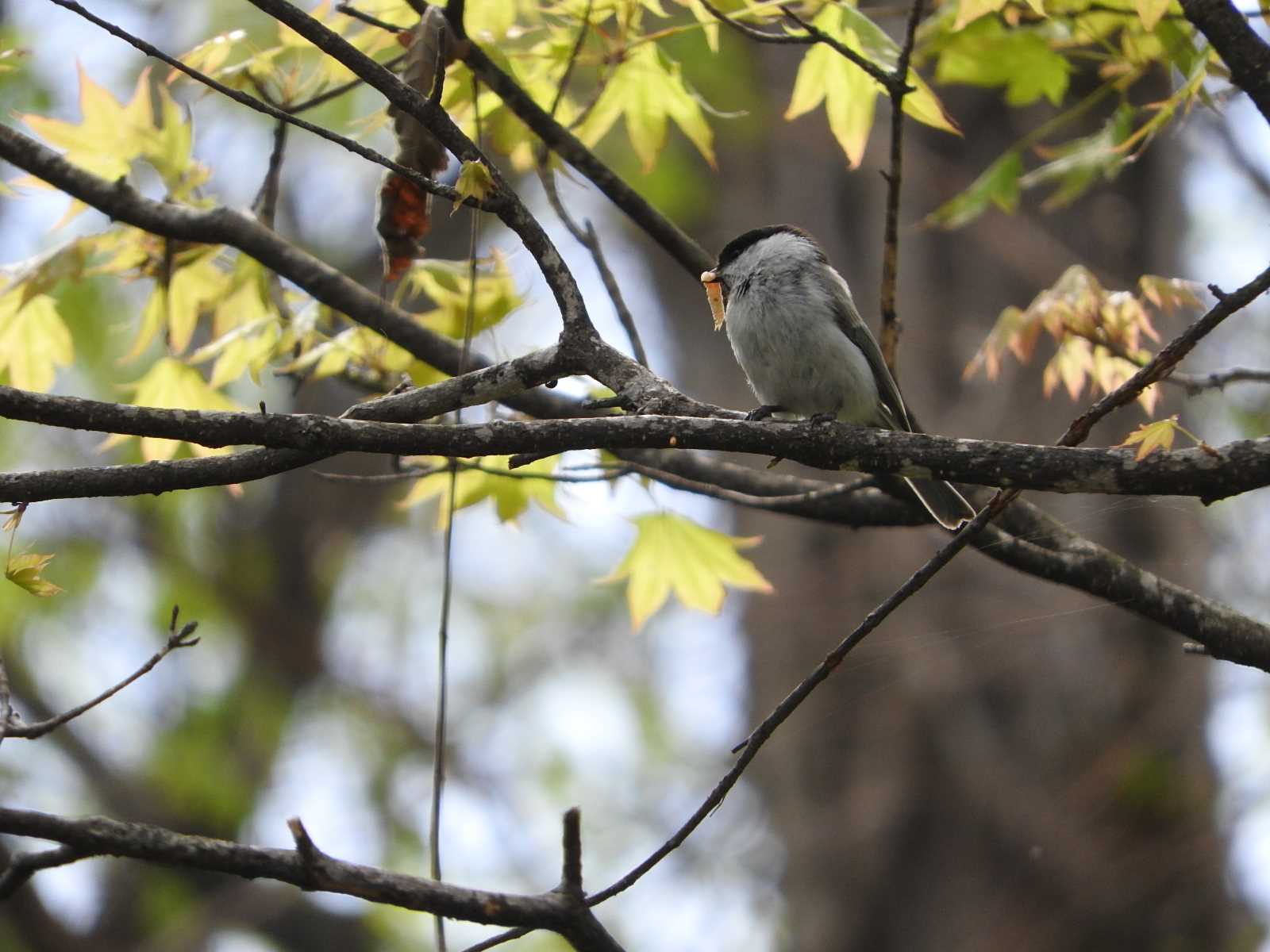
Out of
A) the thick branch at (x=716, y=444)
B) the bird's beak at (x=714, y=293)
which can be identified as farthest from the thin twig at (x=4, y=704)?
the bird's beak at (x=714, y=293)

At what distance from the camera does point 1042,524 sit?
2781 millimetres

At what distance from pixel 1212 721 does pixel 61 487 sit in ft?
15.9

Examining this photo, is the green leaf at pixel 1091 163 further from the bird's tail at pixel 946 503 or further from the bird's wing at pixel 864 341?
the bird's tail at pixel 946 503

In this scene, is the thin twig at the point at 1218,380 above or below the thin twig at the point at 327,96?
below

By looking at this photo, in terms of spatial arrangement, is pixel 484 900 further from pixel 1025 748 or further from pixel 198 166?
pixel 1025 748

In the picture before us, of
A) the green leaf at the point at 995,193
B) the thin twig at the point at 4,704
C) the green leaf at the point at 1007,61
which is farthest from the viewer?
the green leaf at the point at 995,193

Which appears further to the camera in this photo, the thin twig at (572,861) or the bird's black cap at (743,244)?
the bird's black cap at (743,244)

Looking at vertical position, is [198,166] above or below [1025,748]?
above

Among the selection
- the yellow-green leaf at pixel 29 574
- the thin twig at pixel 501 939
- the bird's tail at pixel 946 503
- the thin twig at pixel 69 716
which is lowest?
the thin twig at pixel 501 939

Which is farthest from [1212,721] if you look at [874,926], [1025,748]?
[874,926]

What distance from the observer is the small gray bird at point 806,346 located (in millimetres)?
3240

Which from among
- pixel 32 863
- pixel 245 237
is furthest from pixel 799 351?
pixel 32 863

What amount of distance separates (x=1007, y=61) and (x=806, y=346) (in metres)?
1.02

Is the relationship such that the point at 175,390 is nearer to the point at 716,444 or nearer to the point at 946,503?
the point at 716,444
